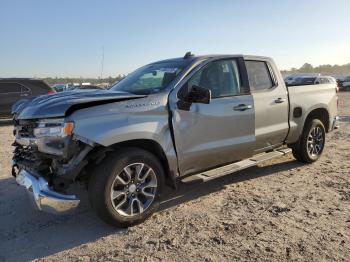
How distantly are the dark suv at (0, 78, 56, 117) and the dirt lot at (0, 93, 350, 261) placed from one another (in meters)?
9.59

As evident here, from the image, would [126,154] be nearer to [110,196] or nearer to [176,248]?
[110,196]

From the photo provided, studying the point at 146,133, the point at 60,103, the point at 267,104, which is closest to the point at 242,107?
the point at 267,104

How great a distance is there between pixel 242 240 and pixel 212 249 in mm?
370

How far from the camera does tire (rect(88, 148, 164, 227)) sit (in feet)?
13.5

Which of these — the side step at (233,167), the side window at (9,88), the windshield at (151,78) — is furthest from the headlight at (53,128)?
the side window at (9,88)

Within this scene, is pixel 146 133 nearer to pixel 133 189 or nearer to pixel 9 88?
pixel 133 189

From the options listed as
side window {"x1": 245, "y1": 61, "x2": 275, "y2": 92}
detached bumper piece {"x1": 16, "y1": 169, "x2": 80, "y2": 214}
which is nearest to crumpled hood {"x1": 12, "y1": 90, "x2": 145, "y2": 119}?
detached bumper piece {"x1": 16, "y1": 169, "x2": 80, "y2": 214}

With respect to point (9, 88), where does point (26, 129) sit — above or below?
Result: below

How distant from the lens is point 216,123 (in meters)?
5.10

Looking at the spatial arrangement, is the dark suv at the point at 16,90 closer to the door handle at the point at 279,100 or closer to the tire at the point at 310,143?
the tire at the point at 310,143

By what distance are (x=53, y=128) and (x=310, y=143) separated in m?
4.71

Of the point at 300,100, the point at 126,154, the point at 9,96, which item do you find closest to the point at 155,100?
the point at 126,154

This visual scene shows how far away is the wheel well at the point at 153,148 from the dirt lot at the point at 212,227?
47 cm

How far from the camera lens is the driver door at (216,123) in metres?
4.80
